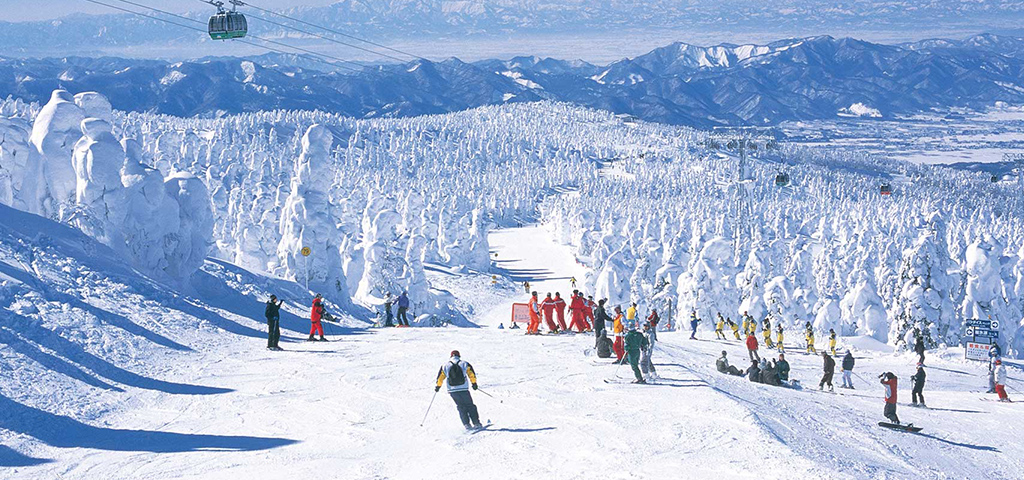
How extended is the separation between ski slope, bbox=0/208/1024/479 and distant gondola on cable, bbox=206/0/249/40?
24.6 ft

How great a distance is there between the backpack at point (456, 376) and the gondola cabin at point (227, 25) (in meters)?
16.9

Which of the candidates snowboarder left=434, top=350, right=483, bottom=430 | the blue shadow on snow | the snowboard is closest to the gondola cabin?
the blue shadow on snow

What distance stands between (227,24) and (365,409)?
16.3m

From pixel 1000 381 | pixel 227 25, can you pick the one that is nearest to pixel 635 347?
pixel 1000 381

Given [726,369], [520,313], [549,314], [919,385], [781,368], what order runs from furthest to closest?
[520,313] → [549,314] → [726,369] → [781,368] → [919,385]

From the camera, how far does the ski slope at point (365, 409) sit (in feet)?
41.0

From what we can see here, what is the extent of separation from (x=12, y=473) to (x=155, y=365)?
21.5ft

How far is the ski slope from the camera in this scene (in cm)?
1249

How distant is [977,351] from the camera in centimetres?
3172

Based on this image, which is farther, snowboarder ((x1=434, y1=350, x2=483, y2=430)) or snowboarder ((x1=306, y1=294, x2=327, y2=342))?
snowboarder ((x1=306, y1=294, x2=327, y2=342))

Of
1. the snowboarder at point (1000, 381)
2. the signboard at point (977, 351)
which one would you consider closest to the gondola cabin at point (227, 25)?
the snowboarder at point (1000, 381)

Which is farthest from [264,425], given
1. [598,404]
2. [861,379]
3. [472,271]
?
[472,271]

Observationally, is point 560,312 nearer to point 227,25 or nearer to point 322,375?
point 322,375

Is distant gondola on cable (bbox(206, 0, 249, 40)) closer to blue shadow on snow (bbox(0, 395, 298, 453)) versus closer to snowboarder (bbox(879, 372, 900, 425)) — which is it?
blue shadow on snow (bbox(0, 395, 298, 453))
